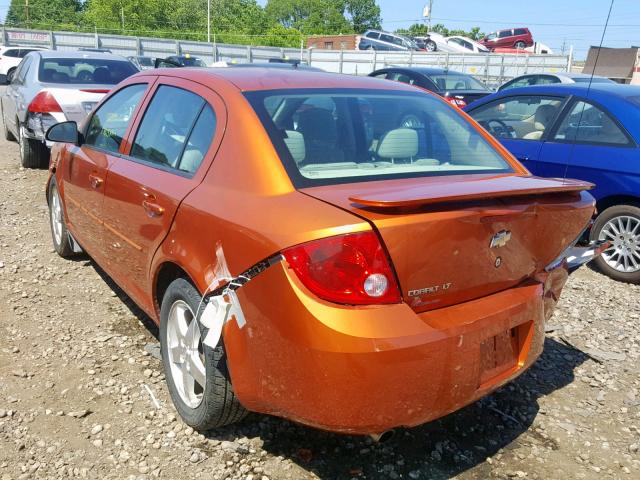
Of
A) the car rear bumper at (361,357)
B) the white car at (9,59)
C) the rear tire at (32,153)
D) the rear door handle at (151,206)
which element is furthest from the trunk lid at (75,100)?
the white car at (9,59)

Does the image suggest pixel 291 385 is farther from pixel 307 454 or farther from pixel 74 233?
pixel 74 233

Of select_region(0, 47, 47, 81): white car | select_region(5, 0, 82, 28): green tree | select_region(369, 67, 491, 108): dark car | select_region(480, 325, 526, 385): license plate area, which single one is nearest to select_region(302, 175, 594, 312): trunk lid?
select_region(480, 325, 526, 385): license plate area

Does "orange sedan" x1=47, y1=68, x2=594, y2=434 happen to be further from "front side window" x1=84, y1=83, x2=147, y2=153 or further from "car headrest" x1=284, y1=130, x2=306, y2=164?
"front side window" x1=84, y1=83, x2=147, y2=153

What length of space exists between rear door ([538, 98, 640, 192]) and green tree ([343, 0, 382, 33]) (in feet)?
349

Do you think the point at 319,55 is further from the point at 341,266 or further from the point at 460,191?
the point at 341,266

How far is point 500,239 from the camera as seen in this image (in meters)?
2.43

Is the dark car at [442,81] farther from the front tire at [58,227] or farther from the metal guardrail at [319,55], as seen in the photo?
the metal guardrail at [319,55]

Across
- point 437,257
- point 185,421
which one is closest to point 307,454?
point 185,421

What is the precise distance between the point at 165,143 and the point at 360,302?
164 cm

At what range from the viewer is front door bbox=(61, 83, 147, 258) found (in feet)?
12.5

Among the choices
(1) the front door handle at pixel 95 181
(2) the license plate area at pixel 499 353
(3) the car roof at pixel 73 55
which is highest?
(3) the car roof at pixel 73 55

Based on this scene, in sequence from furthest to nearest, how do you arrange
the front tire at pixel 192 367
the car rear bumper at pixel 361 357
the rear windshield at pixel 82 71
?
the rear windshield at pixel 82 71 < the front tire at pixel 192 367 < the car rear bumper at pixel 361 357

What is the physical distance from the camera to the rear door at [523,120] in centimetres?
590

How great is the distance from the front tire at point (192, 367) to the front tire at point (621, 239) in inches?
156
